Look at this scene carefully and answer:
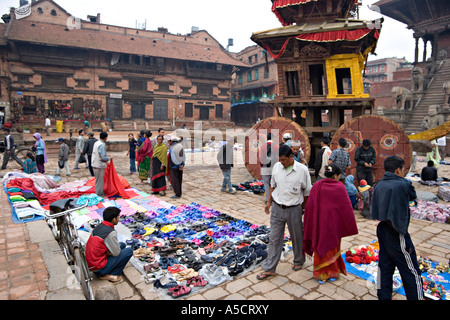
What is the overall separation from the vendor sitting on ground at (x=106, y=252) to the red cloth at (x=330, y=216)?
267 cm

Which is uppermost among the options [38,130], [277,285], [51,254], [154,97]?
[154,97]

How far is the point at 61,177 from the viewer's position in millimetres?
11438

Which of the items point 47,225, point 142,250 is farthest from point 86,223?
point 142,250

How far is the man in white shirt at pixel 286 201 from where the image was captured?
4.22m

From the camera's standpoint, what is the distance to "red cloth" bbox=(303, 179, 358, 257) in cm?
399

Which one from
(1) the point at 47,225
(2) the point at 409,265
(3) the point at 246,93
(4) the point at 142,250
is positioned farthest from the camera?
(3) the point at 246,93

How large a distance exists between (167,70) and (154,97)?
144 inches

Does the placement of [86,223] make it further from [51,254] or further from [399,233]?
[399,233]

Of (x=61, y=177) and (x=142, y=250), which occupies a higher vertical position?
(x=61, y=177)

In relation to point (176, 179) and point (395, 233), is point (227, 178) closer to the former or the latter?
point (176, 179)

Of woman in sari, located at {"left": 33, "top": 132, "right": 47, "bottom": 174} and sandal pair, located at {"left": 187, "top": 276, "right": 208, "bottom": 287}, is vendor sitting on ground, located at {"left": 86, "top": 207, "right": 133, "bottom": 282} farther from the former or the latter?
woman in sari, located at {"left": 33, "top": 132, "right": 47, "bottom": 174}

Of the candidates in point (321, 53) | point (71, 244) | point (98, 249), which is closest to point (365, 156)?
point (321, 53)

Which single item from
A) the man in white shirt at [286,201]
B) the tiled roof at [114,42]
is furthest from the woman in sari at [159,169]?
Answer: the tiled roof at [114,42]

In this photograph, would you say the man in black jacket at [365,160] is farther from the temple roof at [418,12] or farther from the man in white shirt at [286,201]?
the temple roof at [418,12]
